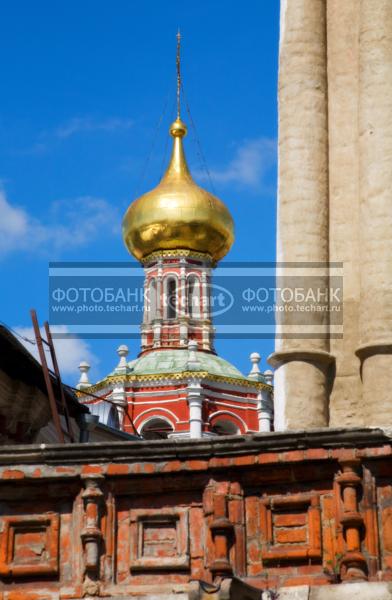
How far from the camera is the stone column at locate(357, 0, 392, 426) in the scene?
9.11m

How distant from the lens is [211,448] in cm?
800

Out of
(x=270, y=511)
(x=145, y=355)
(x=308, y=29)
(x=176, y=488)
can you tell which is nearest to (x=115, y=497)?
(x=176, y=488)

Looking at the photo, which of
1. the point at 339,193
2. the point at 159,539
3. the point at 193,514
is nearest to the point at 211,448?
the point at 193,514

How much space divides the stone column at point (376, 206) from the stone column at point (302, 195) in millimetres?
362

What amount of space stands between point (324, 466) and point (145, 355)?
42633mm

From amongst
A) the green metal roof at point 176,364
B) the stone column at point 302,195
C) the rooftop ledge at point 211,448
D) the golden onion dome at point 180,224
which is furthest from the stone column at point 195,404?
the rooftop ledge at point 211,448

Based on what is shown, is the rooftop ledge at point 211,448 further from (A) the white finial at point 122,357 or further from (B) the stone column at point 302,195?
(A) the white finial at point 122,357

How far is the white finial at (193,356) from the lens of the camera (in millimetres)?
47906

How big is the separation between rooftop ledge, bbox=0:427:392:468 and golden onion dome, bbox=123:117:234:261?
43.1 m

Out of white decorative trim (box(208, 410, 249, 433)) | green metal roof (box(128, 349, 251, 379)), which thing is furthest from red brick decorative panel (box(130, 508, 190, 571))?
green metal roof (box(128, 349, 251, 379))

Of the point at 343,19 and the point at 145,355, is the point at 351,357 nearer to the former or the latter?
the point at 343,19

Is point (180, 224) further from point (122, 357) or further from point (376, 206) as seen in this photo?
point (376, 206)

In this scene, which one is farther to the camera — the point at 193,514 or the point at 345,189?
the point at 345,189

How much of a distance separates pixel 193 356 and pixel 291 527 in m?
40.9
